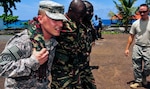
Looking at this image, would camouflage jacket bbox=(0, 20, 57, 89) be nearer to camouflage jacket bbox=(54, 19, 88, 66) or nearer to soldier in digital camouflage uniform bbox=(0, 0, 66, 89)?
soldier in digital camouflage uniform bbox=(0, 0, 66, 89)

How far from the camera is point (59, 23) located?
2637 mm

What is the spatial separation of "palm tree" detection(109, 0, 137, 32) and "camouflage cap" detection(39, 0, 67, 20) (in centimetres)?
3374

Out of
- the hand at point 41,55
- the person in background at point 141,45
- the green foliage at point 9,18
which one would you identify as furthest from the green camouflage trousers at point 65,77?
the green foliage at point 9,18

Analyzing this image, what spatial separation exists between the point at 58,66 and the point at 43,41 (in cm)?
140

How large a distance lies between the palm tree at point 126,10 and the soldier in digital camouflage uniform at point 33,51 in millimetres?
33773

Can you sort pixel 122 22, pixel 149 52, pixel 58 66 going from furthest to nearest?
pixel 122 22
pixel 149 52
pixel 58 66

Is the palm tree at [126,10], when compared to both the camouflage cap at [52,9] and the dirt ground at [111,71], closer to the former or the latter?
the dirt ground at [111,71]

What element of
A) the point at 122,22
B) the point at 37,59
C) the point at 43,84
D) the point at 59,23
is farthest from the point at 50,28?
the point at 122,22

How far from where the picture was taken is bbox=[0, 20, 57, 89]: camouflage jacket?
2416 millimetres

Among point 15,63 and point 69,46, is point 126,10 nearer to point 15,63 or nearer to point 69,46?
point 69,46

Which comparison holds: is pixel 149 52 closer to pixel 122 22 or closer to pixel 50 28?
pixel 50 28

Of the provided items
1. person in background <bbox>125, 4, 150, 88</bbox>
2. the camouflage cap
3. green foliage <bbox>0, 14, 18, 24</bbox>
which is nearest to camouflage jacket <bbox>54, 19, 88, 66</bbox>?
the camouflage cap

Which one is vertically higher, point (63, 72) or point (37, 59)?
point (37, 59)

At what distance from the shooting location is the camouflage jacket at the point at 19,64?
242 centimetres
